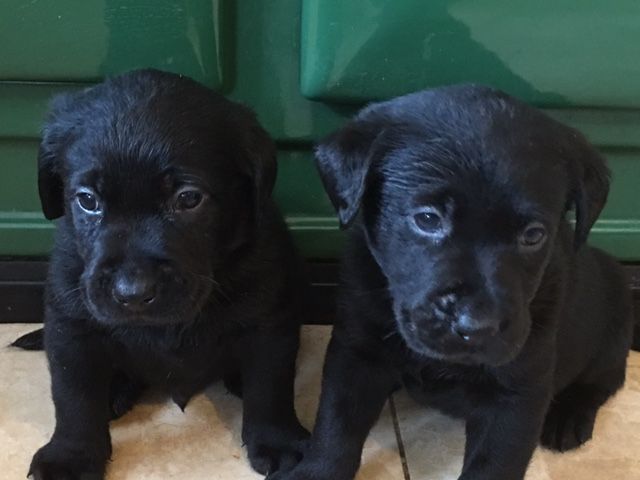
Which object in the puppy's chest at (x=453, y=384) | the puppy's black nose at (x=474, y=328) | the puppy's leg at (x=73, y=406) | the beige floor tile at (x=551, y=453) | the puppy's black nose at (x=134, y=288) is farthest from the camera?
the beige floor tile at (x=551, y=453)

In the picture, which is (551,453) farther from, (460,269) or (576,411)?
(460,269)

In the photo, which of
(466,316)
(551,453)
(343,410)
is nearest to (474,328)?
(466,316)

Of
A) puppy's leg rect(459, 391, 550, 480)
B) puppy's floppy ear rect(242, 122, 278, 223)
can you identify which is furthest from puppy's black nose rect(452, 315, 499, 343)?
puppy's floppy ear rect(242, 122, 278, 223)

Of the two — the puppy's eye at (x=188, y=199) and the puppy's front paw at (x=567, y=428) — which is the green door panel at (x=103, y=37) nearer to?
the puppy's eye at (x=188, y=199)

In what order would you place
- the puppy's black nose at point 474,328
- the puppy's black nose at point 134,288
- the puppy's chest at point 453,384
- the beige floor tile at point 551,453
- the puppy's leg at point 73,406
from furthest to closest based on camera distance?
the beige floor tile at point 551,453
the puppy's leg at point 73,406
the puppy's chest at point 453,384
the puppy's black nose at point 134,288
the puppy's black nose at point 474,328

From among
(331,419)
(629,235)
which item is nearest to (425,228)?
(331,419)

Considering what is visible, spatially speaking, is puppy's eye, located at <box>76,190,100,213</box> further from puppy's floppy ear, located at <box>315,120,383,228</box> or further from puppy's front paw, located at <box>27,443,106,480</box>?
puppy's front paw, located at <box>27,443,106,480</box>

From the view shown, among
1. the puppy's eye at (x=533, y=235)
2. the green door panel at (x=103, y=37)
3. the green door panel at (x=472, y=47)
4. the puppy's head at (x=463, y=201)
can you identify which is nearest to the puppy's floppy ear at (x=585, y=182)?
the puppy's head at (x=463, y=201)
